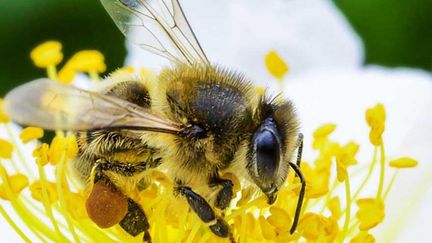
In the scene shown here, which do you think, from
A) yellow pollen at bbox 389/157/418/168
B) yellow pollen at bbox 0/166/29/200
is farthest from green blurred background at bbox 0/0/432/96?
yellow pollen at bbox 0/166/29/200

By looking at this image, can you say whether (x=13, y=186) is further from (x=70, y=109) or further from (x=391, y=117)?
(x=391, y=117)

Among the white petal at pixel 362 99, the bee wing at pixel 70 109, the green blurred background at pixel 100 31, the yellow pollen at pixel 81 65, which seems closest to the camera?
the bee wing at pixel 70 109

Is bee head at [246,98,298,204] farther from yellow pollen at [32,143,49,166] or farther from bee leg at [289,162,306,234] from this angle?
yellow pollen at [32,143,49,166]

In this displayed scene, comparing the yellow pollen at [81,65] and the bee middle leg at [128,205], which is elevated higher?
the yellow pollen at [81,65]

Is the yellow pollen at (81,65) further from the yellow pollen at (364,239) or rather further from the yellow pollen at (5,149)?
the yellow pollen at (364,239)

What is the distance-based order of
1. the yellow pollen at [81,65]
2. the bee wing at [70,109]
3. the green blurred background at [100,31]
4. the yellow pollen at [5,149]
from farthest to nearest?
1. the green blurred background at [100,31]
2. the yellow pollen at [81,65]
3. the yellow pollen at [5,149]
4. the bee wing at [70,109]

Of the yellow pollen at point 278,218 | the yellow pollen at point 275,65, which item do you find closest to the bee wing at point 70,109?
the yellow pollen at point 278,218
